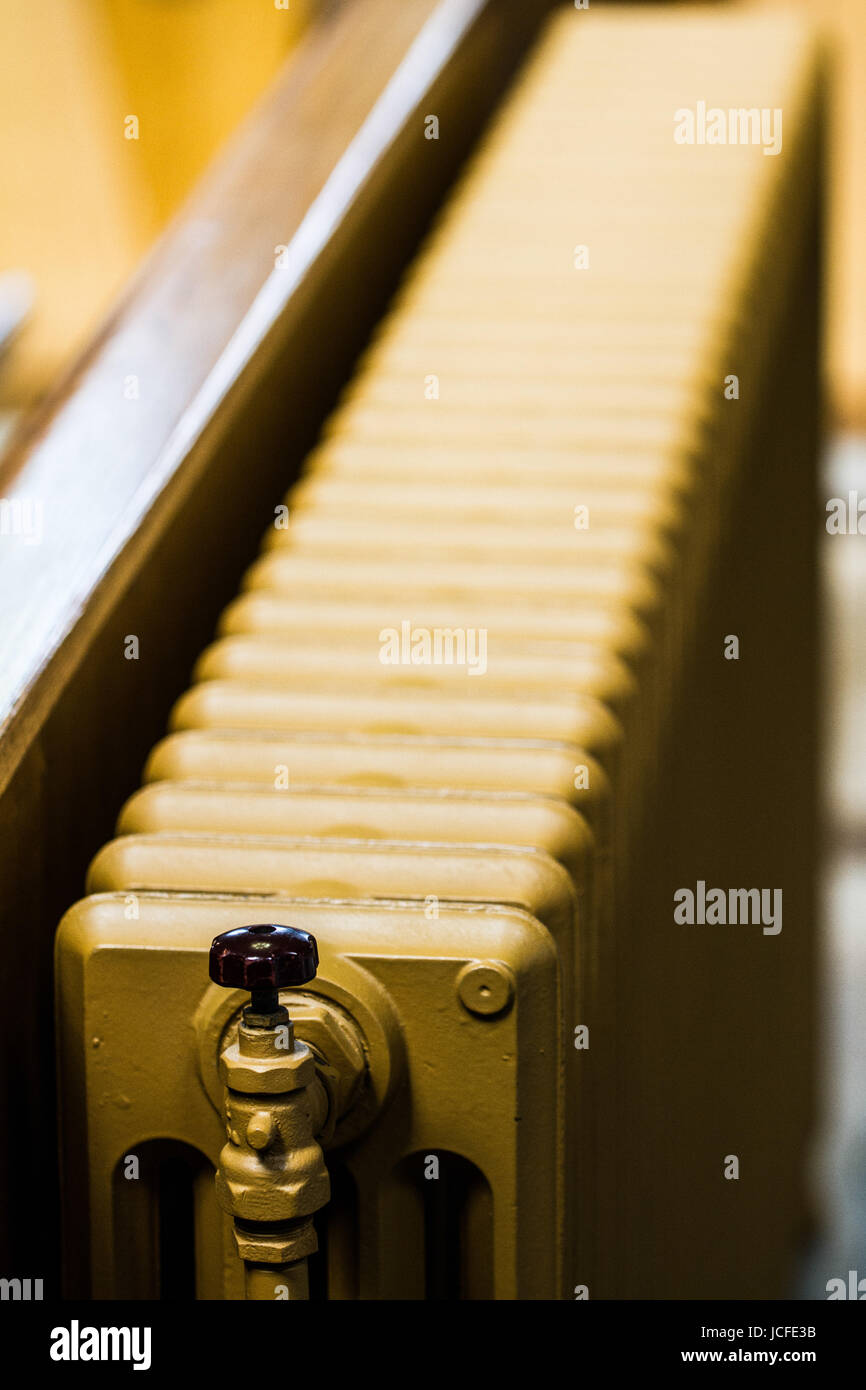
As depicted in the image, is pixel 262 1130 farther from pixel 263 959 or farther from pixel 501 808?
pixel 501 808

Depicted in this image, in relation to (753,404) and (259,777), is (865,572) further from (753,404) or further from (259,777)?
(259,777)

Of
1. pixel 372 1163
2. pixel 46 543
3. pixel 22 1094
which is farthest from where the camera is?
pixel 46 543

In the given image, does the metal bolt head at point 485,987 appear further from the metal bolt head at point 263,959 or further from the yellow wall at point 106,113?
the yellow wall at point 106,113

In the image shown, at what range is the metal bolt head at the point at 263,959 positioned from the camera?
798 millimetres

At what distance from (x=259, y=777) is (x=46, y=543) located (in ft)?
0.74

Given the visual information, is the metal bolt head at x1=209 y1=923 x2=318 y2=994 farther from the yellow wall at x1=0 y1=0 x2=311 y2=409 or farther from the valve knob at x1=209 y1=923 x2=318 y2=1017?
the yellow wall at x1=0 y1=0 x2=311 y2=409

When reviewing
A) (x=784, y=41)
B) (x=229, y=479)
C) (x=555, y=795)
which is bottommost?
(x=555, y=795)

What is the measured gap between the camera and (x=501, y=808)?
1021 millimetres

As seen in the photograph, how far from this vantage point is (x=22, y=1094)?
40.1 inches

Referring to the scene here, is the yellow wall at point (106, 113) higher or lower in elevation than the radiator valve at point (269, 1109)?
higher

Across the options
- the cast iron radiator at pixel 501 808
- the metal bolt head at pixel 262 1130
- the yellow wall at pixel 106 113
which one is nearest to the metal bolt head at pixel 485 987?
the cast iron radiator at pixel 501 808

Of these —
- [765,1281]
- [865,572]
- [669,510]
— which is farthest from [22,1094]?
[865,572]

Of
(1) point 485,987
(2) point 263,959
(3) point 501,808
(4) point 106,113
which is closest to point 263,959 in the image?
(2) point 263,959

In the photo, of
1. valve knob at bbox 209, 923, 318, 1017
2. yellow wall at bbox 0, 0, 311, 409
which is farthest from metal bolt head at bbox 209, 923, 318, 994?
yellow wall at bbox 0, 0, 311, 409
